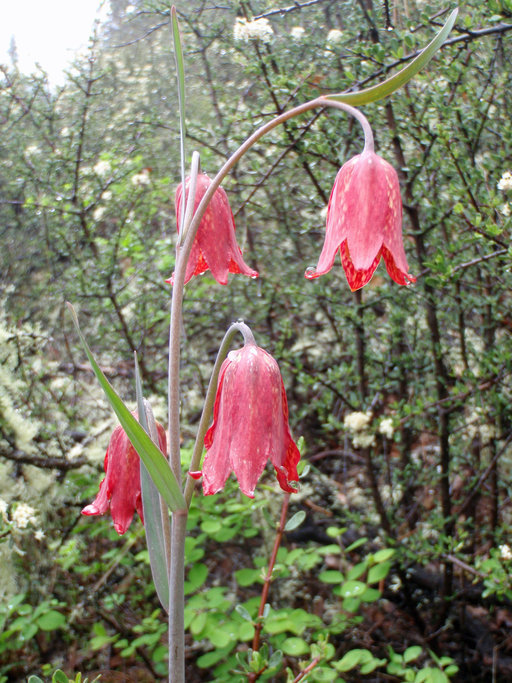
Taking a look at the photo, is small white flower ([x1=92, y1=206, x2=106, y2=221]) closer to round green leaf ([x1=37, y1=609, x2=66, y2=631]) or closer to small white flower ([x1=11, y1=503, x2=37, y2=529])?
small white flower ([x1=11, y1=503, x2=37, y2=529])

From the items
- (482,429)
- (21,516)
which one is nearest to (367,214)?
(21,516)

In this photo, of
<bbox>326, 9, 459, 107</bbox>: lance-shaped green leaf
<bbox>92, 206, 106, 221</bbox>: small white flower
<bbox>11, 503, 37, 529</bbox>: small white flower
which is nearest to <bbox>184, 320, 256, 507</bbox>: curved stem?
<bbox>326, 9, 459, 107</bbox>: lance-shaped green leaf

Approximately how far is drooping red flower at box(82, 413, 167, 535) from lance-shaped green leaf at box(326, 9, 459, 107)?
1.66 ft

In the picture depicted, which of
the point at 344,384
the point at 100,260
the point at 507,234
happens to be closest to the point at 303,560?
the point at 344,384

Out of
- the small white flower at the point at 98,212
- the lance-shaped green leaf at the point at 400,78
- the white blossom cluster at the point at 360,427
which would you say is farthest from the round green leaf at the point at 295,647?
the small white flower at the point at 98,212

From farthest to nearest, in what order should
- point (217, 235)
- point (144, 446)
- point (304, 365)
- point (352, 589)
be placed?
point (304, 365) → point (352, 589) → point (217, 235) → point (144, 446)

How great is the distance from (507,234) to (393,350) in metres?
0.64

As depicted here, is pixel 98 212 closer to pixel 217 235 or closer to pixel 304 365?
pixel 304 365

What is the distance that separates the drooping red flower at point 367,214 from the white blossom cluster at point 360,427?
29.9 inches

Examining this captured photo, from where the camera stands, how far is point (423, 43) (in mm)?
1442

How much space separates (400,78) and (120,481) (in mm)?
613

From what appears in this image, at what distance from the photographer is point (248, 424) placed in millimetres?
699

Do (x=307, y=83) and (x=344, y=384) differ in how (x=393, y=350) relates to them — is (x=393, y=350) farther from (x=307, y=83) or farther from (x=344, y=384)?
(x=307, y=83)

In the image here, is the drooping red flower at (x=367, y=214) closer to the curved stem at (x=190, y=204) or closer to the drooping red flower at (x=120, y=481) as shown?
the curved stem at (x=190, y=204)
